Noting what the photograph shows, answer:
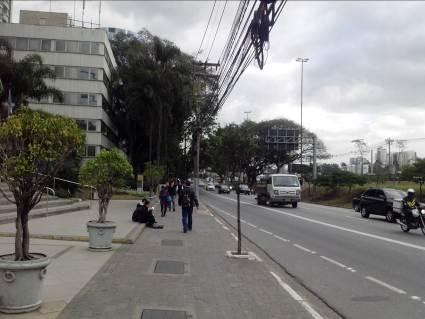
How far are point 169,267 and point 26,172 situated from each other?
15.2 feet

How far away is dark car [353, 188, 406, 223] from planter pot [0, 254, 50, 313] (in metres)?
21.0

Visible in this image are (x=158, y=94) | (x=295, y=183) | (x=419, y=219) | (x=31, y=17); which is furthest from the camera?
(x=31, y=17)

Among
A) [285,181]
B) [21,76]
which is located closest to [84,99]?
[21,76]

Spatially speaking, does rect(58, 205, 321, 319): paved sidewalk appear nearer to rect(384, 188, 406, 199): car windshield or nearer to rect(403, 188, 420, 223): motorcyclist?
rect(403, 188, 420, 223): motorcyclist

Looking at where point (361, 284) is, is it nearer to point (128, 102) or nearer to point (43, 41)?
point (128, 102)

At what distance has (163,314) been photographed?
6.86 m

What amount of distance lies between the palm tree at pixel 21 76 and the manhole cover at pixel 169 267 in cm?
2826

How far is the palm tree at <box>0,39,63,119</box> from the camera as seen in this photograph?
122 ft

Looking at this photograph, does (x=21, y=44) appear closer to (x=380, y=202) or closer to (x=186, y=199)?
(x=380, y=202)

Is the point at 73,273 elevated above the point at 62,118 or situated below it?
below

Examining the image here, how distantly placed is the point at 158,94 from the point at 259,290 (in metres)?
42.5

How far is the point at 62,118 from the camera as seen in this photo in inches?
289

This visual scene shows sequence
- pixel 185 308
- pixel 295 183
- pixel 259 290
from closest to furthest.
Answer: pixel 185 308 < pixel 259 290 < pixel 295 183

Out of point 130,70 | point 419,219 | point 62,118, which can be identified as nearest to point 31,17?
point 130,70
